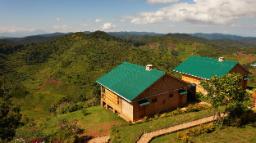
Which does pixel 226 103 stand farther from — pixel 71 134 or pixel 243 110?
A: pixel 71 134

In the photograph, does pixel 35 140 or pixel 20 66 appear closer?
pixel 35 140

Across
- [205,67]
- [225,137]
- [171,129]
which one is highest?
[205,67]

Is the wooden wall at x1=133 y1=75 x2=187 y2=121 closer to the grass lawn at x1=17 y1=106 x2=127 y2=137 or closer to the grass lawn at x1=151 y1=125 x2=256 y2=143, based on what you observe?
the grass lawn at x1=17 y1=106 x2=127 y2=137

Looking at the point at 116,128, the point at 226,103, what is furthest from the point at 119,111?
the point at 226,103

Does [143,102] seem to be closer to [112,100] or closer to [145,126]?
[145,126]

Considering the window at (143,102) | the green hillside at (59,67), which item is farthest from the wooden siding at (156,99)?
the green hillside at (59,67)

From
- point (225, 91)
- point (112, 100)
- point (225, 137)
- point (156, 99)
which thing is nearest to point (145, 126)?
point (156, 99)
